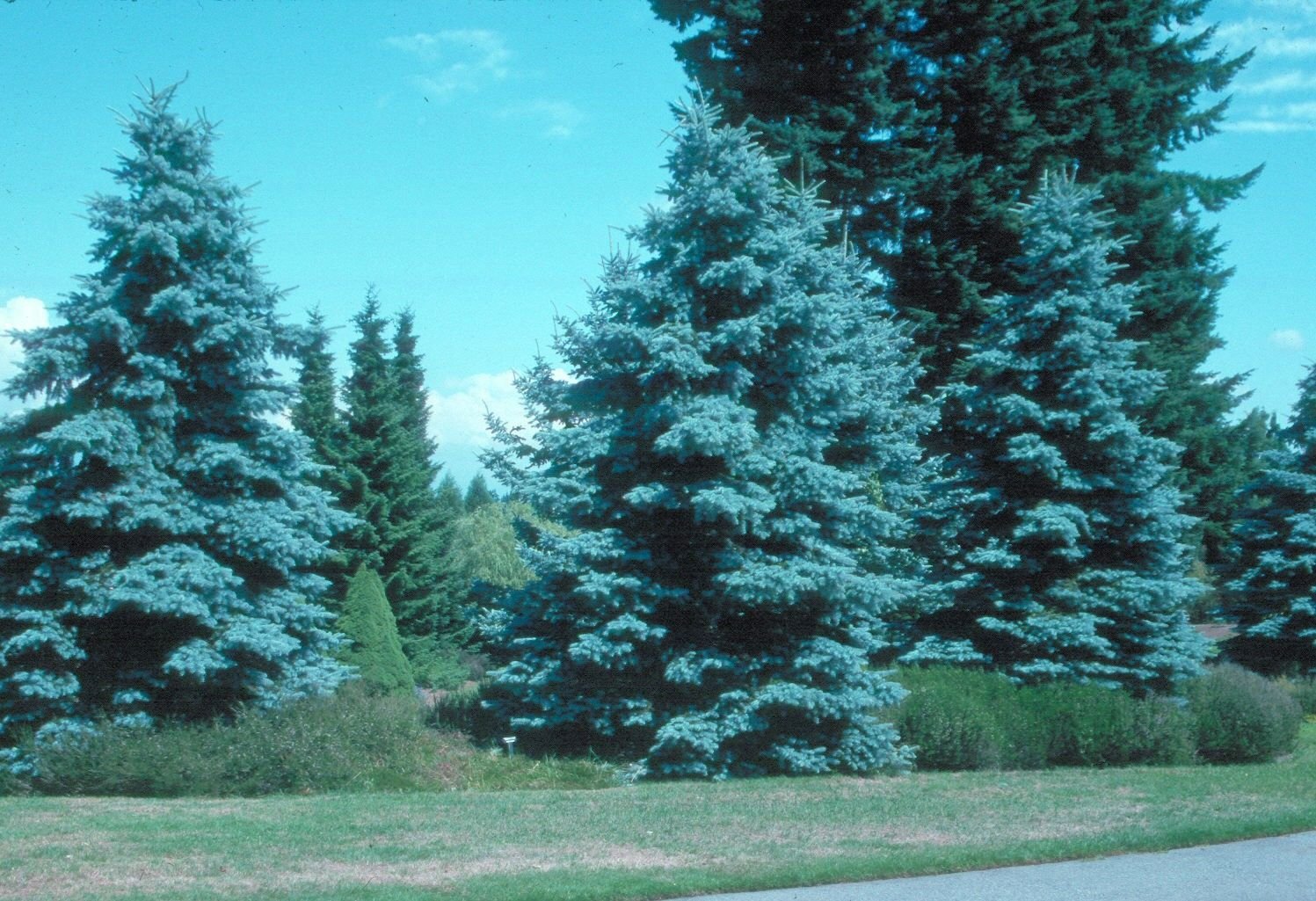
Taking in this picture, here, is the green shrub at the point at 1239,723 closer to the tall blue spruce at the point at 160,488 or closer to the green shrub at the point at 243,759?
the green shrub at the point at 243,759

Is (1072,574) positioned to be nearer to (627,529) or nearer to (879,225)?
(627,529)

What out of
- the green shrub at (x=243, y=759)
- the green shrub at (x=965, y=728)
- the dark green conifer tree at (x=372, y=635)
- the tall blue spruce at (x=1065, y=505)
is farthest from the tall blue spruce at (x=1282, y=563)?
the green shrub at (x=243, y=759)

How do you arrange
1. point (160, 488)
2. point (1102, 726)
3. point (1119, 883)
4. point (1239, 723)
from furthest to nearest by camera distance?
point (1239, 723)
point (1102, 726)
point (160, 488)
point (1119, 883)

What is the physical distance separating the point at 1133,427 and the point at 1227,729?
472 centimetres

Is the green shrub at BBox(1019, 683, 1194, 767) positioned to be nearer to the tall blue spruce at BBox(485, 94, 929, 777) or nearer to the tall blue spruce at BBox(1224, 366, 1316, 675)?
the tall blue spruce at BBox(485, 94, 929, 777)

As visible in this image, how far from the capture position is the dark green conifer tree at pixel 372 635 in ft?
78.3

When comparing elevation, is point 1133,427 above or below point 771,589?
above

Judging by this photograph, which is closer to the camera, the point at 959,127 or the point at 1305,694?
the point at 1305,694

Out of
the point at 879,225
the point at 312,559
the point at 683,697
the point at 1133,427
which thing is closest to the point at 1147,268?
the point at 879,225

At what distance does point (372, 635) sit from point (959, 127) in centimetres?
1901

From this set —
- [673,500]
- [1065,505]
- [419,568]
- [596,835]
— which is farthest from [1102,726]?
[419,568]

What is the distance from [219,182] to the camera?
48.0 ft

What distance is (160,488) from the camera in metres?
13.8

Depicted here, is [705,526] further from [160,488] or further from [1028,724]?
[160,488]
